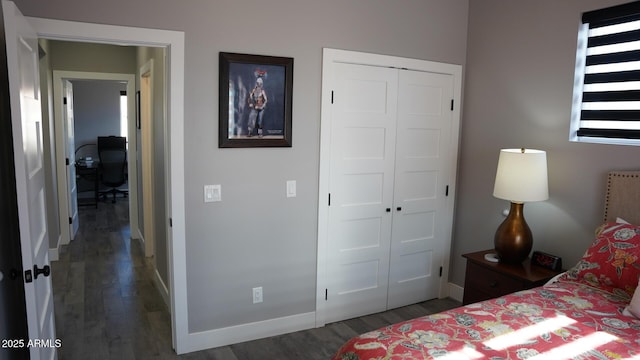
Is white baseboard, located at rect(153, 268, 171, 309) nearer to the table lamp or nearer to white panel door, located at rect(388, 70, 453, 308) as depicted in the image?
white panel door, located at rect(388, 70, 453, 308)

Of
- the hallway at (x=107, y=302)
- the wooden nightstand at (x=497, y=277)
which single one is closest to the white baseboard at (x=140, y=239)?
the hallway at (x=107, y=302)

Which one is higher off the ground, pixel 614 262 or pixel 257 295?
pixel 614 262

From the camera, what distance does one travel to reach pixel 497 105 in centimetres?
357

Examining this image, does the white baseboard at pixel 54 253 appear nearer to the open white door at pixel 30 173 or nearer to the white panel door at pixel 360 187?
the open white door at pixel 30 173

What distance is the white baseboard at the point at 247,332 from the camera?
3.04 m

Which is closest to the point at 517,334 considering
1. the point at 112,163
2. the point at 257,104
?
the point at 257,104

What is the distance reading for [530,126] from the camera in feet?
10.9

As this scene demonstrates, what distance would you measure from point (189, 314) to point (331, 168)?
1.41 metres

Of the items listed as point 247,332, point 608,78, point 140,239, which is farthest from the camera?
point 140,239

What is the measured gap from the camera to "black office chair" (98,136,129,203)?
326 inches

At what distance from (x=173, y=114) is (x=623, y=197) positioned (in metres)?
2.76

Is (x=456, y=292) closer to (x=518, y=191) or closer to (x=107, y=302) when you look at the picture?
(x=518, y=191)

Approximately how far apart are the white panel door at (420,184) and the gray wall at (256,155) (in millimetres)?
373

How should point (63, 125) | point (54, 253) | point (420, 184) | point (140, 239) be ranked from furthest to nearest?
1. point (140, 239)
2. point (63, 125)
3. point (54, 253)
4. point (420, 184)
